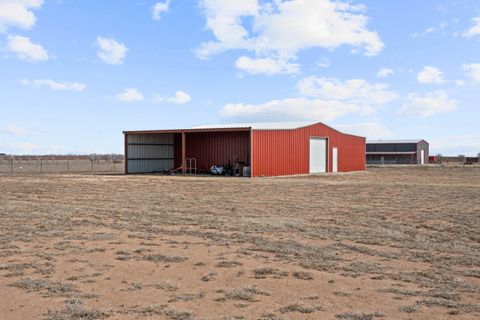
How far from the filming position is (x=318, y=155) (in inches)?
1736

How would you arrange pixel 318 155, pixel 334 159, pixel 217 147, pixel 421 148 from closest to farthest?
pixel 217 147 → pixel 318 155 → pixel 334 159 → pixel 421 148

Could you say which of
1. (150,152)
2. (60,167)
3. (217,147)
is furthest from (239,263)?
(60,167)

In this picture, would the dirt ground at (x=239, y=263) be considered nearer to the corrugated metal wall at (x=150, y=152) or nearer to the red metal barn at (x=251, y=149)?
the red metal barn at (x=251, y=149)

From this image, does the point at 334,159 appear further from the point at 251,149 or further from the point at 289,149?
the point at 251,149

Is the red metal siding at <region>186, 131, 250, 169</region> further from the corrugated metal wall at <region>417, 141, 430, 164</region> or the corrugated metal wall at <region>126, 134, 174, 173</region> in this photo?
the corrugated metal wall at <region>417, 141, 430, 164</region>

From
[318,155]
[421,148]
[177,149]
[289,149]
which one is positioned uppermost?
[421,148]

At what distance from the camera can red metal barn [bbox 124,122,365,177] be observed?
37.6 meters

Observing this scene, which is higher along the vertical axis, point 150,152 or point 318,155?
point 150,152

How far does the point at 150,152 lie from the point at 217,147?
6582 millimetres

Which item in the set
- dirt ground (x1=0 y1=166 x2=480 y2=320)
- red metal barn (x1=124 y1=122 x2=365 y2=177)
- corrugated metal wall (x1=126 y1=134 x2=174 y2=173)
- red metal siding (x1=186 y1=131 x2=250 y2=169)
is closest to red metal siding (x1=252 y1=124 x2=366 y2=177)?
red metal barn (x1=124 y1=122 x2=365 y2=177)

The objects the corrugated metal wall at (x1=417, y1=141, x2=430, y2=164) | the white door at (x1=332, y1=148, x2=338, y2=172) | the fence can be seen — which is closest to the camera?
the white door at (x1=332, y1=148, x2=338, y2=172)

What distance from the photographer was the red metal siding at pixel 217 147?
135ft

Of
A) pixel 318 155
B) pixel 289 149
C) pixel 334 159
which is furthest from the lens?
pixel 334 159

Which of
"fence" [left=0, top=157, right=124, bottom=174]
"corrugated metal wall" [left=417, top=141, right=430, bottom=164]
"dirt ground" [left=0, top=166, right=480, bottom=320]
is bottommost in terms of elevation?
"dirt ground" [left=0, top=166, right=480, bottom=320]
